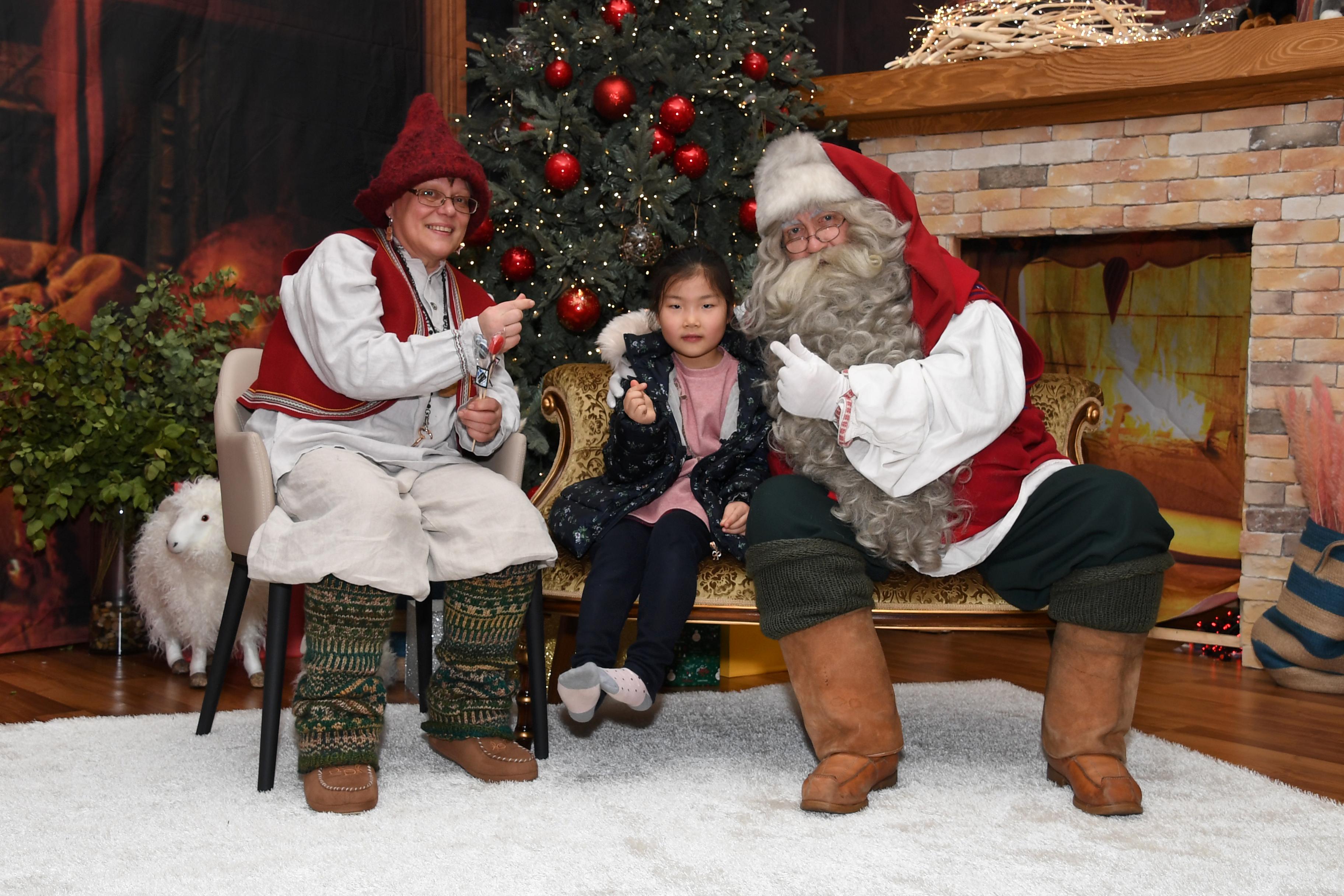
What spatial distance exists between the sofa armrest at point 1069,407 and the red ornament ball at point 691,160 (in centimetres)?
132

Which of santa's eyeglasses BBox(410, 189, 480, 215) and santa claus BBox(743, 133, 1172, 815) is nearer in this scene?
santa claus BBox(743, 133, 1172, 815)

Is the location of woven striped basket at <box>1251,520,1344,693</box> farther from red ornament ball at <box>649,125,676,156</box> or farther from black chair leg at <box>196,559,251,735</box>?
black chair leg at <box>196,559,251,735</box>

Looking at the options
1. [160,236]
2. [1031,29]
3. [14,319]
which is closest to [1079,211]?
[1031,29]

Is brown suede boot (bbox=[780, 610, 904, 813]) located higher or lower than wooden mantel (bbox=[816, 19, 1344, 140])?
lower

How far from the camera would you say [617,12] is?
370 centimetres

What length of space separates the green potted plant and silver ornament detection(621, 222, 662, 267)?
1.15 m

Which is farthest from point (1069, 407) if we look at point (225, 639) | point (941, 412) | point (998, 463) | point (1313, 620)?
point (225, 639)

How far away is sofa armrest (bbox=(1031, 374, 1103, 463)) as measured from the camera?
2.89 m

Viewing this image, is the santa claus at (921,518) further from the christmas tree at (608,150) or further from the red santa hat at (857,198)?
the christmas tree at (608,150)

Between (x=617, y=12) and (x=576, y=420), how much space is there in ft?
4.74

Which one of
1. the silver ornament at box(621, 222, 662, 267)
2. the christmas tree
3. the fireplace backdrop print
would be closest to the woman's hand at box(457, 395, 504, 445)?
the christmas tree

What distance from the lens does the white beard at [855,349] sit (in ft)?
7.73

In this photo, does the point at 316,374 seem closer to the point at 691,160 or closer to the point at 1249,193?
the point at 691,160

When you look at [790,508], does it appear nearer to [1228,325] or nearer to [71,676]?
[71,676]
